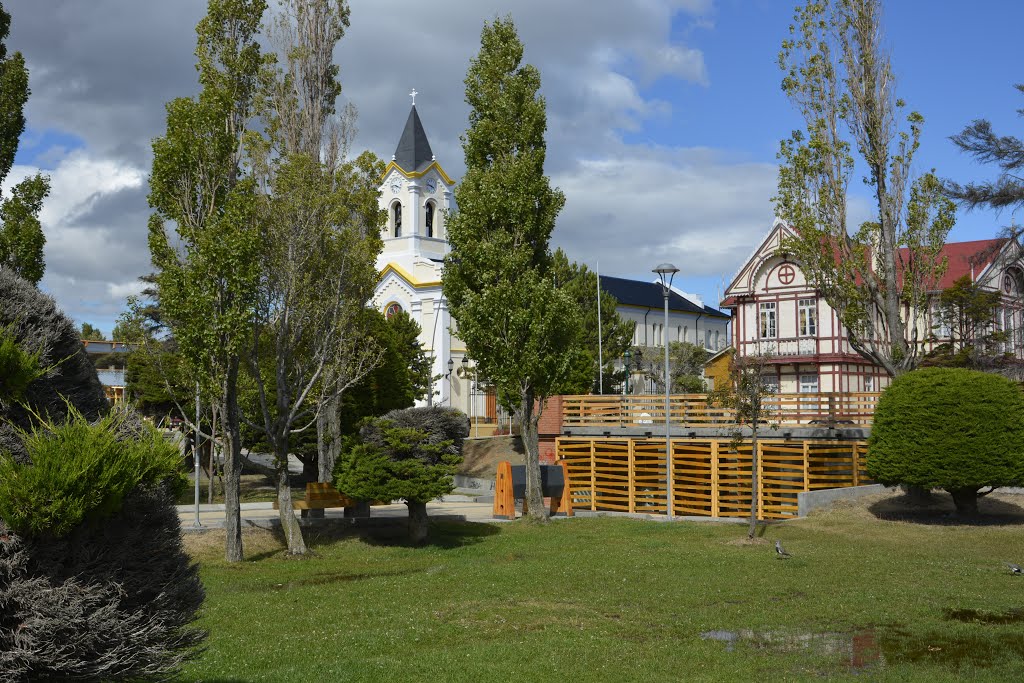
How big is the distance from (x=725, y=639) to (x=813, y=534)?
11.5 metres

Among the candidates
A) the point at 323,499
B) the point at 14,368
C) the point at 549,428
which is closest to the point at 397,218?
the point at 549,428

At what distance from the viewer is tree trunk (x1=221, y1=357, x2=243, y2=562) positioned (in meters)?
21.7

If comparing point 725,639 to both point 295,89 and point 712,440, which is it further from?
point 295,89

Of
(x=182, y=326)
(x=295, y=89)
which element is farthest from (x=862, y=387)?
(x=182, y=326)

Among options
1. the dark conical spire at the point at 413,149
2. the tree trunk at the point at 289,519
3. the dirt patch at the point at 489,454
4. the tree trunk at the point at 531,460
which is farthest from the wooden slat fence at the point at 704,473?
the dark conical spire at the point at 413,149

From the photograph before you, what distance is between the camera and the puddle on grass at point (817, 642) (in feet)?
38.5

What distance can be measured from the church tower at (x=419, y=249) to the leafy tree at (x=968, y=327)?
32.6 m

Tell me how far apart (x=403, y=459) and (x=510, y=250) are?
23.7 feet

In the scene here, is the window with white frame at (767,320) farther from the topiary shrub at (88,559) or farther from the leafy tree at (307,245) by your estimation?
the topiary shrub at (88,559)

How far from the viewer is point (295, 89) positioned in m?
27.2

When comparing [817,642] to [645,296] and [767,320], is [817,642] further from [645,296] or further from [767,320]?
[645,296]

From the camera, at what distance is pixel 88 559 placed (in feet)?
22.3

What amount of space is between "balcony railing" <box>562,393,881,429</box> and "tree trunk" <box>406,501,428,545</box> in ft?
30.4

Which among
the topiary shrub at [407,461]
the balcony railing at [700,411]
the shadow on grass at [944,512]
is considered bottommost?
the shadow on grass at [944,512]
